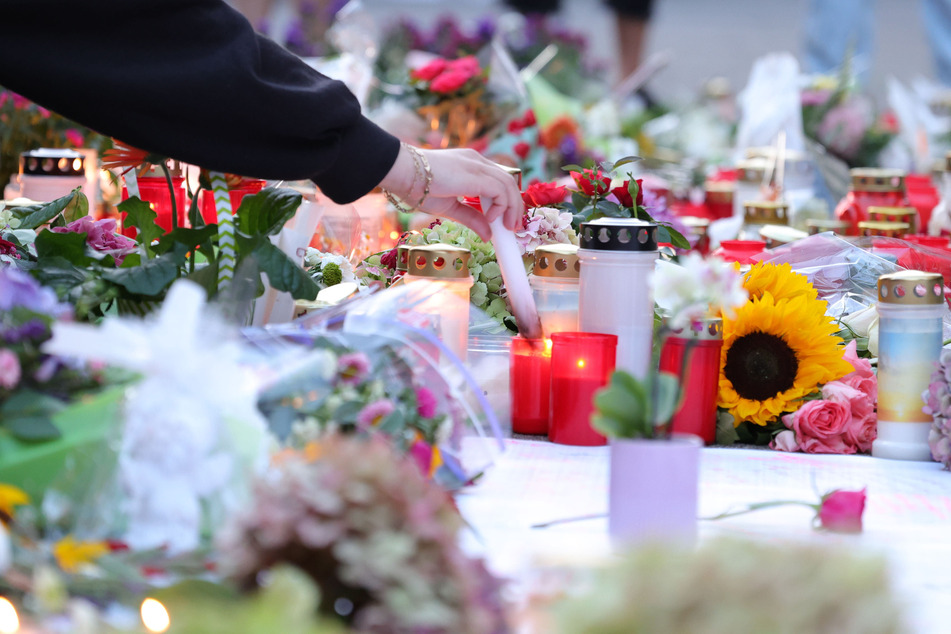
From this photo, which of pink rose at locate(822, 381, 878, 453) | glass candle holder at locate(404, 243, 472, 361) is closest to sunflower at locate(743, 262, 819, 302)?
pink rose at locate(822, 381, 878, 453)

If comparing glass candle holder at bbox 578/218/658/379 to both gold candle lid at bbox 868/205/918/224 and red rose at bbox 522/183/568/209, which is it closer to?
red rose at bbox 522/183/568/209

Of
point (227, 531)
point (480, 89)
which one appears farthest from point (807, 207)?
point (227, 531)

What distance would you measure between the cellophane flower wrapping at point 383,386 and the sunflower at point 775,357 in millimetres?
414

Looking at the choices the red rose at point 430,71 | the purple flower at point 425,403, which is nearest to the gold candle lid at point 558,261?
the purple flower at point 425,403

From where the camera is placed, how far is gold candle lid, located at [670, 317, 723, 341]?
1142 millimetres

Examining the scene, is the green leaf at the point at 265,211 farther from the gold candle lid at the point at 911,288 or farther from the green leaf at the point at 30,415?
the gold candle lid at the point at 911,288

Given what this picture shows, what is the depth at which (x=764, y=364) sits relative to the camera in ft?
4.05

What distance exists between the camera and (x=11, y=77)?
3.33ft

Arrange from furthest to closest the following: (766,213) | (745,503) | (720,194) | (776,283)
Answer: (720,194)
(766,213)
(776,283)
(745,503)

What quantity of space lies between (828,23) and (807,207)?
304cm

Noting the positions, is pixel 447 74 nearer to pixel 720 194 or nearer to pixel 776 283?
pixel 720 194

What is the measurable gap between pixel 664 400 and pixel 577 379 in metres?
0.40

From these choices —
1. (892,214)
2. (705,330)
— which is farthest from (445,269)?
(892,214)

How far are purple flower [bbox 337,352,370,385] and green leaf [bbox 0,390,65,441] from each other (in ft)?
0.65
